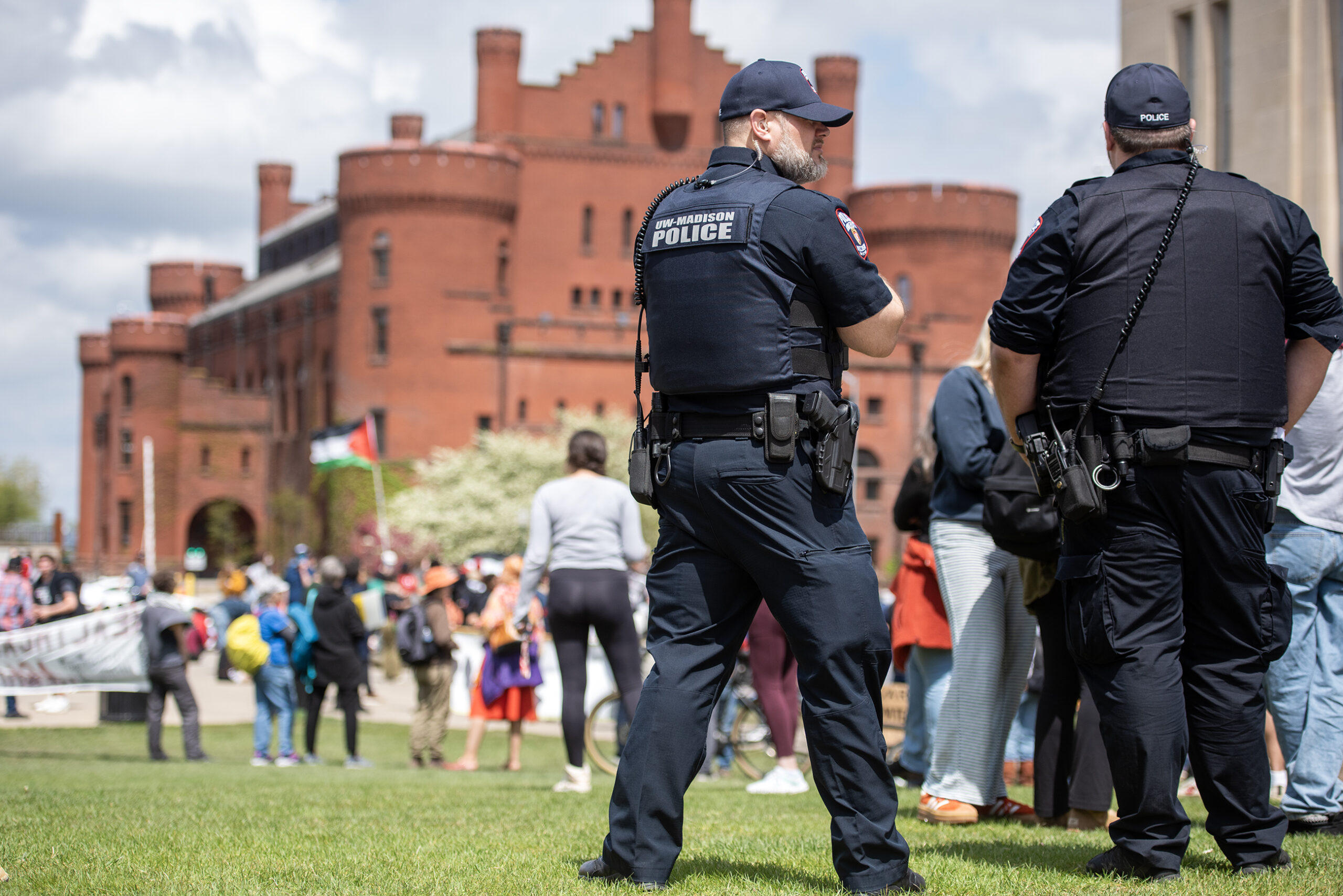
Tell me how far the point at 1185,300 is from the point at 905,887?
1758mm

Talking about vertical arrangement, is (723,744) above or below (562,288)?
below

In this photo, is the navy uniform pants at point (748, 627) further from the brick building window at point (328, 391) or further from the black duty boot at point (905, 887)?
the brick building window at point (328, 391)

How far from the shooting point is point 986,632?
581 cm

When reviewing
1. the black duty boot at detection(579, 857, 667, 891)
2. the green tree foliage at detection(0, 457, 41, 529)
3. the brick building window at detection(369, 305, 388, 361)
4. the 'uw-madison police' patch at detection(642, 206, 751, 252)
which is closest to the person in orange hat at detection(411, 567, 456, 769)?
the black duty boot at detection(579, 857, 667, 891)

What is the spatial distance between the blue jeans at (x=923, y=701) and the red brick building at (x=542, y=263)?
5227 centimetres

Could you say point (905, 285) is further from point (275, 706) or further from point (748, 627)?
point (748, 627)

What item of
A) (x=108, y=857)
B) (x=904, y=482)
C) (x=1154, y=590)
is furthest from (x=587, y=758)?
(x=1154, y=590)

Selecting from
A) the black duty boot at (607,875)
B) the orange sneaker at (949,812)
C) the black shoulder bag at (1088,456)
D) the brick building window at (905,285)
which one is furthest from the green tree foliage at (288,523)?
the black shoulder bag at (1088,456)

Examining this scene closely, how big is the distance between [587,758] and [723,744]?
1.20 m

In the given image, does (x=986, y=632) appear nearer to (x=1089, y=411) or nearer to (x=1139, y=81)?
(x=1089, y=411)

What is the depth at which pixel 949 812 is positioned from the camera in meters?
5.63

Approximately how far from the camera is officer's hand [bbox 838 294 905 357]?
156 inches

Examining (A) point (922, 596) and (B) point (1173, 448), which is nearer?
(B) point (1173, 448)

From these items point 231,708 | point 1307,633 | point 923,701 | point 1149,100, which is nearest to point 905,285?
point 231,708
